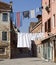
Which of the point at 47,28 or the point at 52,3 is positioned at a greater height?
the point at 52,3

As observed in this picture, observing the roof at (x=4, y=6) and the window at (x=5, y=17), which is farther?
the roof at (x=4, y=6)

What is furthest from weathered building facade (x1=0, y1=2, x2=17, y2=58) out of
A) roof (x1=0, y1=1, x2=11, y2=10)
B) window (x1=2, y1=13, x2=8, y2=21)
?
roof (x1=0, y1=1, x2=11, y2=10)

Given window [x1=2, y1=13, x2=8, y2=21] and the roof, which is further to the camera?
the roof

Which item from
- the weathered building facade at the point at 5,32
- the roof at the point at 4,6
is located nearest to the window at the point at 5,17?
the weathered building facade at the point at 5,32

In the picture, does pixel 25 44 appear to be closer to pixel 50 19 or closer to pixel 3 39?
pixel 50 19

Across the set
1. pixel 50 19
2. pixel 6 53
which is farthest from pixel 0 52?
pixel 50 19

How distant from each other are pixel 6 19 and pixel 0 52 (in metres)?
5.98

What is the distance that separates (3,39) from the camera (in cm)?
4772

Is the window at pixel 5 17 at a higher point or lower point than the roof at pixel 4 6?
lower

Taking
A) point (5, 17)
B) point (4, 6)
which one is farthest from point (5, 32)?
point (4, 6)

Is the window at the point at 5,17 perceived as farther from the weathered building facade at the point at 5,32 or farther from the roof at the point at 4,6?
the roof at the point at 4,6

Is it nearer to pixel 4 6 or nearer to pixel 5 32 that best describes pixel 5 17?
pixel 4 6

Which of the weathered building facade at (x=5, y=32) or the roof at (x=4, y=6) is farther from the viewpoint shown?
the roof at (x=4, y=6)

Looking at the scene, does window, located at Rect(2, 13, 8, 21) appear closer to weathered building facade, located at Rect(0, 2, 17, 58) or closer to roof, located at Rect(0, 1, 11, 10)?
weathered building facade, located at Rect(0, 2, 17, 58)
